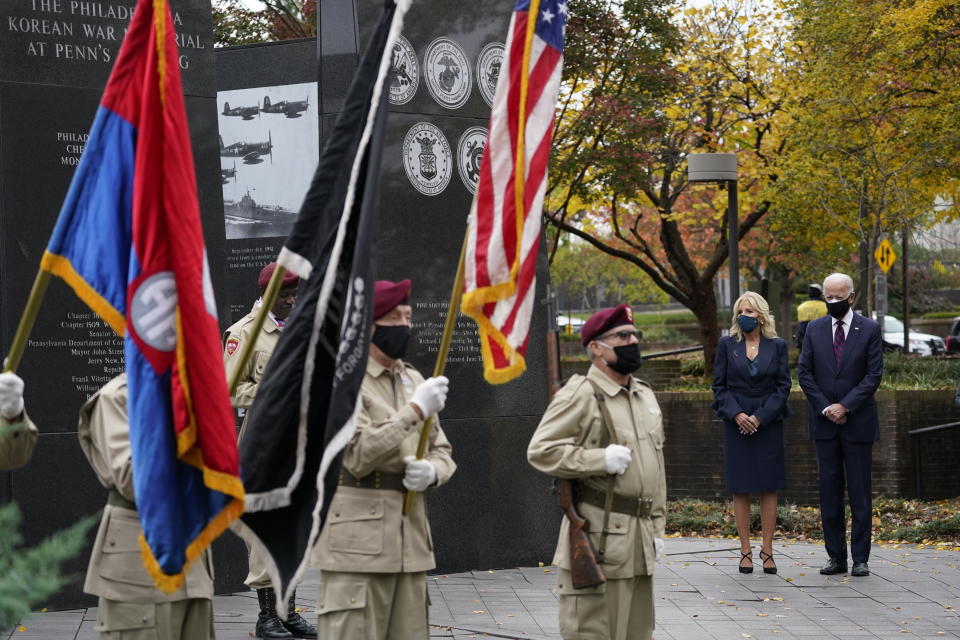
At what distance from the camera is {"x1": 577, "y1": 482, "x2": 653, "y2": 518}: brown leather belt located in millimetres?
6098

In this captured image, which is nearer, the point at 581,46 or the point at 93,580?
the point at 93,580

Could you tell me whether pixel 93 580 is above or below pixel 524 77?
below

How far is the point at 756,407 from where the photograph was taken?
10719 millimetres

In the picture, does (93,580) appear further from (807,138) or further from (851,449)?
(807,138)

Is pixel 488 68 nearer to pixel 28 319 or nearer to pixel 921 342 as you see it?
pixel 28 319

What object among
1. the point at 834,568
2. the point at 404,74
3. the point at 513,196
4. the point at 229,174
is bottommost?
the point at 834,568

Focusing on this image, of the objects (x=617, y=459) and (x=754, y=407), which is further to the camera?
(x=754, y=407)

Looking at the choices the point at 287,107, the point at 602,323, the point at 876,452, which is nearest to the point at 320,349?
the point at 602,323

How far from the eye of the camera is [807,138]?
21.2 meters

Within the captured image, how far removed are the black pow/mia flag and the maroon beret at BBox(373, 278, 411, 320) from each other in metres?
0.61

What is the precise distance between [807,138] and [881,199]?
182 centimetres

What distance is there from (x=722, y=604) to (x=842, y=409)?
201 cm

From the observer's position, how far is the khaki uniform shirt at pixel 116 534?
16.7 ft

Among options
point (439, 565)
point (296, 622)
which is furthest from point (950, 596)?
point (296, 622)
